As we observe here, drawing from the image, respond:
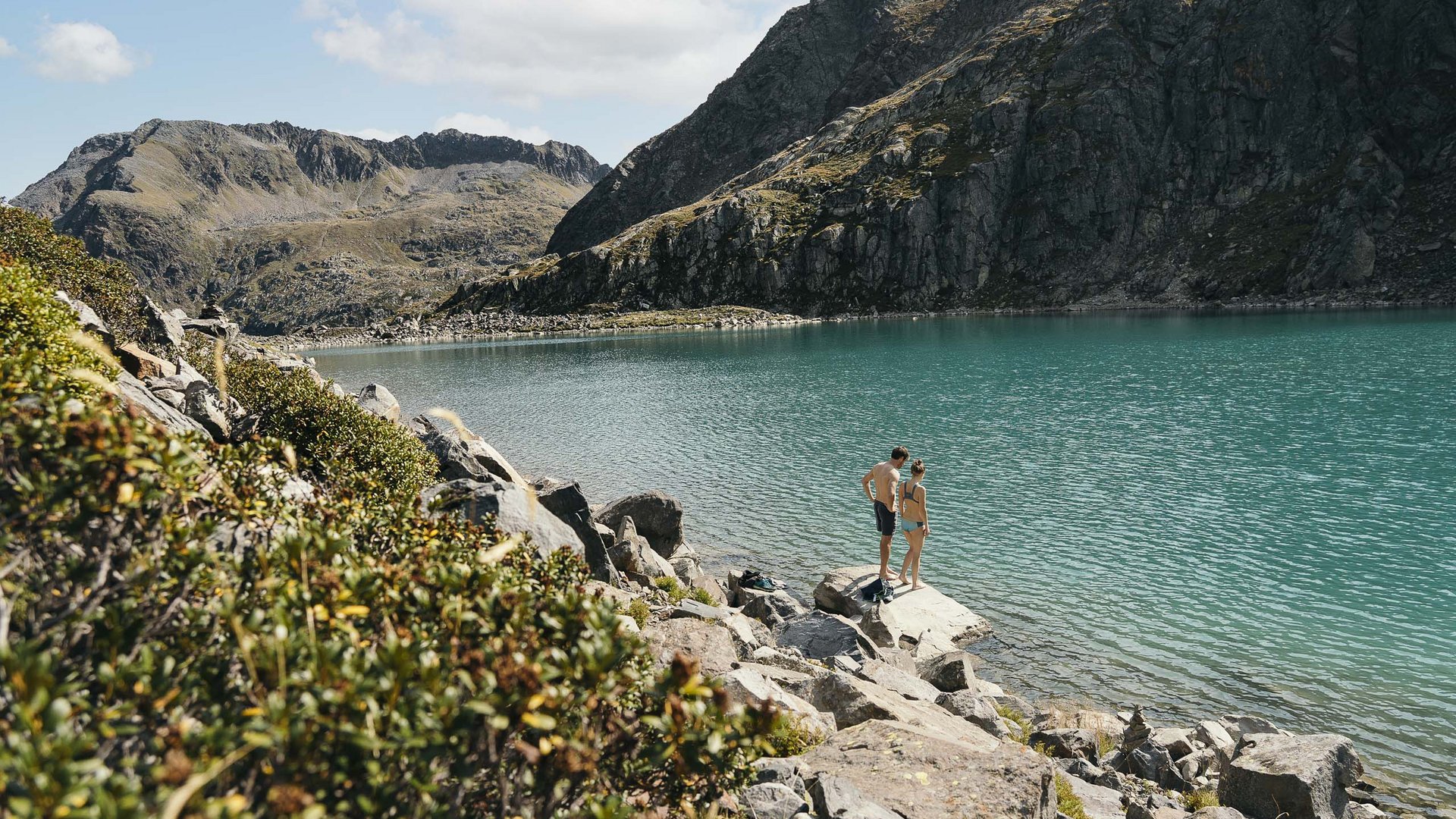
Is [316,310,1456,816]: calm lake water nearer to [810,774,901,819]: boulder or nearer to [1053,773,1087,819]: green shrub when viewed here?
[1053,773,1087,819]: green shrub

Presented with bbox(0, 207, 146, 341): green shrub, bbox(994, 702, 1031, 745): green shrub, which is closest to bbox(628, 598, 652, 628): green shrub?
bbox(994, 702, 1031, 745): green shrub

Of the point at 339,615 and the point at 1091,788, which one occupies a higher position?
the point at 339,615

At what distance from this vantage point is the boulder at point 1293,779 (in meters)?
12.6

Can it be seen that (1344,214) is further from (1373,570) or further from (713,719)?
(713,719)

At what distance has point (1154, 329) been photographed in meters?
118

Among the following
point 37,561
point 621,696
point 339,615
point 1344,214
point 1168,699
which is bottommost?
point 1168,699

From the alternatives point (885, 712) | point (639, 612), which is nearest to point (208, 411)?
point (639, 612)

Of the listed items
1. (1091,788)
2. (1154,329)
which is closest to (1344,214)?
(1154,329)

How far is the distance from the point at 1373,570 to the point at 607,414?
1969 inches

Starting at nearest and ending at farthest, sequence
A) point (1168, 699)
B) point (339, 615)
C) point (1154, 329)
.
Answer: point (339, 615)
point (1168, 699)
point (1154, 329)

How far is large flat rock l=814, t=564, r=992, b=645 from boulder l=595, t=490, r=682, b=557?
620cm

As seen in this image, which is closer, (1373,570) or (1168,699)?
(1168,699)

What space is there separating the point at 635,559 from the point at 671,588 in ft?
4.81

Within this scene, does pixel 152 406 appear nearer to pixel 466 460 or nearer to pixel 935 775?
pixel 466 460
